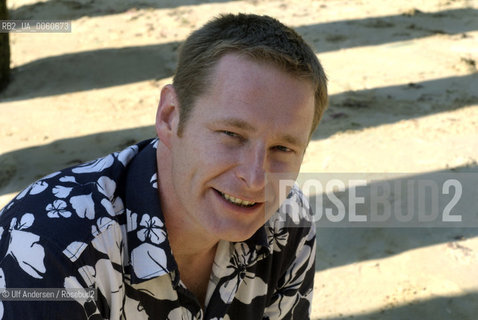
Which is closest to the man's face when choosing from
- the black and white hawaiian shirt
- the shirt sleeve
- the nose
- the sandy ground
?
the nose

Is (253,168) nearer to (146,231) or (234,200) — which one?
(234,200)

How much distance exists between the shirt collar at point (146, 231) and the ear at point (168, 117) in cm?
11

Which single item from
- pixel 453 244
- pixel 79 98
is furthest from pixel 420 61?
pixel 79 98

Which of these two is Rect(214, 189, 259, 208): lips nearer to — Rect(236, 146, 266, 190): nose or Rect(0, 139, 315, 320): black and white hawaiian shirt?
Rect(236, 146, 266, 190): nose

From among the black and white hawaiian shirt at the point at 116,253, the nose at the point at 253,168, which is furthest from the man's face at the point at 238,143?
the black and white hawaiian shirt at the point at 116,253

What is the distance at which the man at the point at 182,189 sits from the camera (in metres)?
1.74

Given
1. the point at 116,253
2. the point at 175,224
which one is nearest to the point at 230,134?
the point at 175,224

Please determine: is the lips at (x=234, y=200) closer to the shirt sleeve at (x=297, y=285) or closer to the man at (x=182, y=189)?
the man at (x=182, y=189)

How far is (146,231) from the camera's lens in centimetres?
189

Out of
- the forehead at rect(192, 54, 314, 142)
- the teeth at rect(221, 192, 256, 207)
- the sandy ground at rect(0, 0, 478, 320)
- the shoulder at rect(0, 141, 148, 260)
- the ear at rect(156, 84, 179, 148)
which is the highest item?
the forehead at rect(192, 54, 314, 142)

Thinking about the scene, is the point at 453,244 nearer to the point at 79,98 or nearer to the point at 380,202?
the point at 380,202

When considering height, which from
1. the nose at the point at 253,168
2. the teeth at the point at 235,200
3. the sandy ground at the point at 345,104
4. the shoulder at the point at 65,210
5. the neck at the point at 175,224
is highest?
the nose at the point at 253,168

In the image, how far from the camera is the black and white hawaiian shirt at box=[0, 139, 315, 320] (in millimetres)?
1693

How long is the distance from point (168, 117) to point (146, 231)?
0.35m
